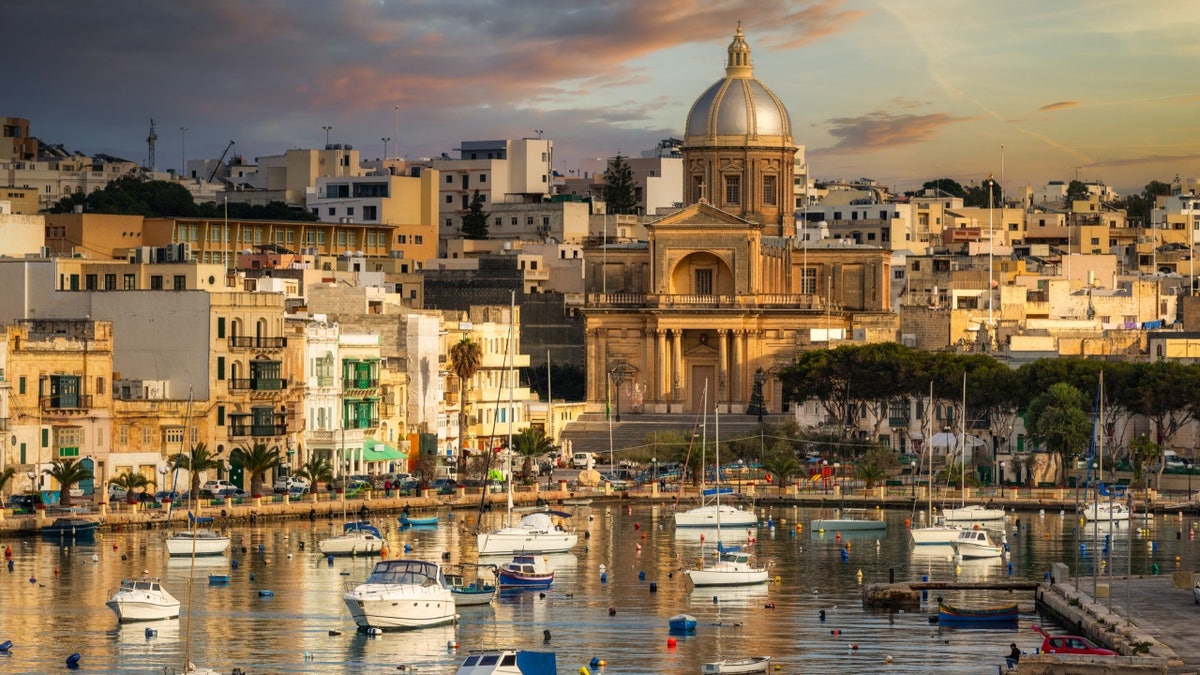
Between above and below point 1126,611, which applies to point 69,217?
above

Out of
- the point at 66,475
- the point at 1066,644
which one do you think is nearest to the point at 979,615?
the point at 1066,644

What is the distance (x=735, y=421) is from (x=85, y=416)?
124 ft

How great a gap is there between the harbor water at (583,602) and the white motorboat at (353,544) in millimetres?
711

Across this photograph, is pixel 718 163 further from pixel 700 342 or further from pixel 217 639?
pixel 217 639

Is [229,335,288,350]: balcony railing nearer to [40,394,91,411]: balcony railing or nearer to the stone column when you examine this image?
[40,394,91,411]: balcony railing

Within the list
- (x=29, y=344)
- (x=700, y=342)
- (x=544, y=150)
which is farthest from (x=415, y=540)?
(x=544, y=150)

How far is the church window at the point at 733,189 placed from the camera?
141 metres

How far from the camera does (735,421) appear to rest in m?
123

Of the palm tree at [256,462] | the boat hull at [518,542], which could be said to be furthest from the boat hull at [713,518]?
the palm tree at [256,462]

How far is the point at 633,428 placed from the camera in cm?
12262

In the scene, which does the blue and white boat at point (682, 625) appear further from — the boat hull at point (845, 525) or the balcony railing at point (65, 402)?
the balcony railing at point (65, 402)

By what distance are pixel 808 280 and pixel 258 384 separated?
44493 millimetres

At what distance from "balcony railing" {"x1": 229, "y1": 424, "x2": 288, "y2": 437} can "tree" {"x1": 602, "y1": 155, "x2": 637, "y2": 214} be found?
235 ft

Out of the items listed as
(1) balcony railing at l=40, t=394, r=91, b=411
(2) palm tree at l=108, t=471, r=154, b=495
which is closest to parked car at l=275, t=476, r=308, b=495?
(2) palm tree at l=108, t=471, r=154, b=495
